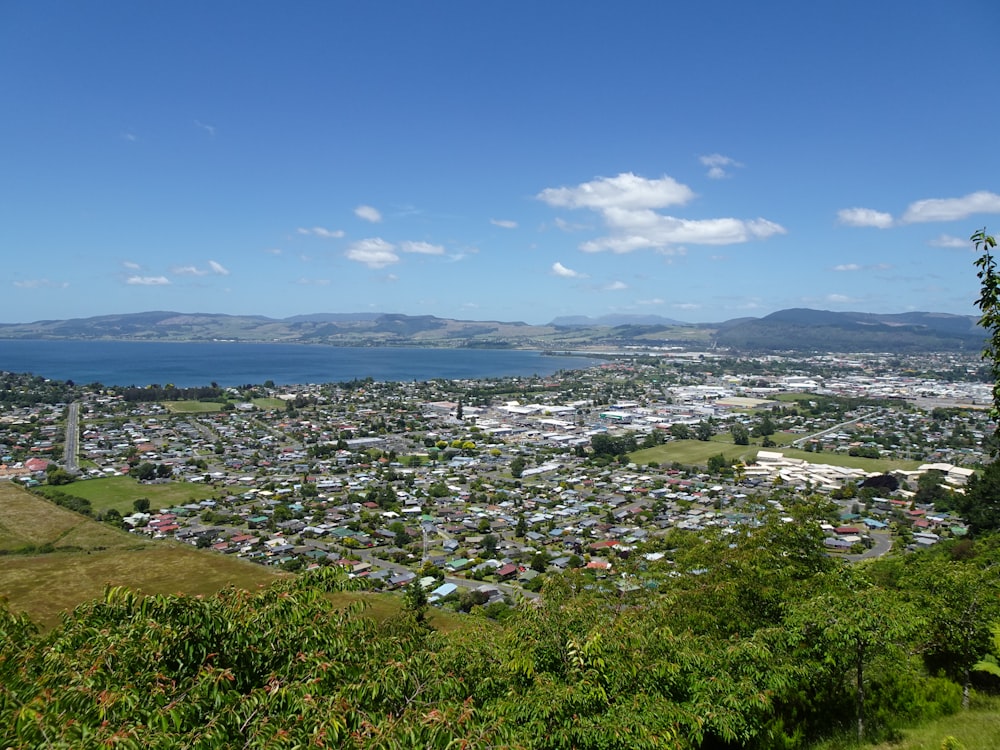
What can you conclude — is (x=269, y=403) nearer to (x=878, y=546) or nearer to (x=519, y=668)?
(x=878, y=546)

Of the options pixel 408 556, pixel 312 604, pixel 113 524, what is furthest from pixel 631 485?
pixel 312 604

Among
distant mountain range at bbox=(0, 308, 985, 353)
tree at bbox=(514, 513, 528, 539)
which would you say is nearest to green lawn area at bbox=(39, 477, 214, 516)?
tree at bbox=(514, 513, 528, 539)

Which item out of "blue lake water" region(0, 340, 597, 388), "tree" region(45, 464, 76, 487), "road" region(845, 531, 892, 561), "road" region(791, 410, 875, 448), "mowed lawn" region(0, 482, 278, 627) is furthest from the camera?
"blue lake water" region(0, 340, 597, 388)

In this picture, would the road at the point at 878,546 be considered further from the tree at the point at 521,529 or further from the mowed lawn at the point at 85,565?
the mowed lawn at the point at 85,565

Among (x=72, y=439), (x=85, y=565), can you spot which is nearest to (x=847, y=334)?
(x=72, y=439)

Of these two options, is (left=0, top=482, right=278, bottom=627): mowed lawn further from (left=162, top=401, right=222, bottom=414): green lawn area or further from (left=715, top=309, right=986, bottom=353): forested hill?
(left=715, top=309, right=986, bottom=353): forested hill
